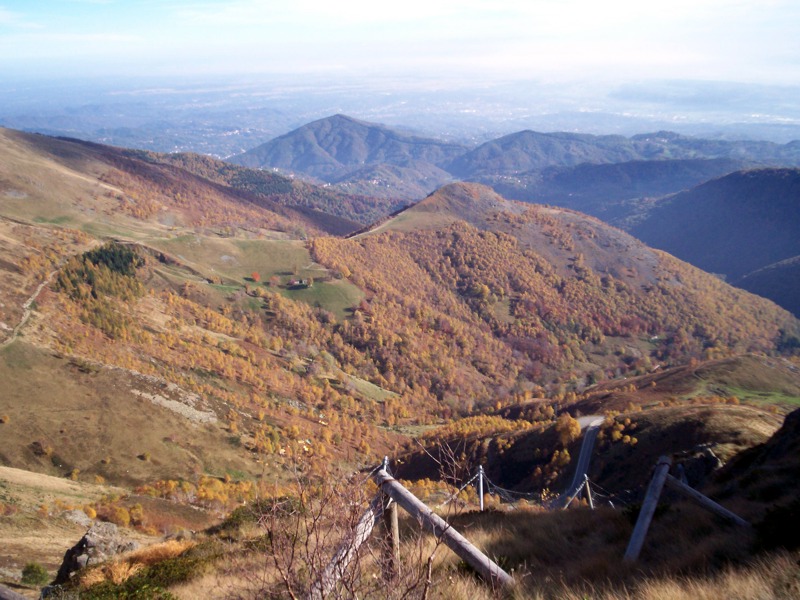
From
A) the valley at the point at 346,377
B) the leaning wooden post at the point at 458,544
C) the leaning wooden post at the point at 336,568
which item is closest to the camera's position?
the leaning wooden post at the point at 336,568

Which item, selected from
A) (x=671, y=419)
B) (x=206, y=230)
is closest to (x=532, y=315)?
(x=671, y=419)

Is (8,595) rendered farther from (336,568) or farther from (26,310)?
(26,310)

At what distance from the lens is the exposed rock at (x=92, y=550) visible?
47.9ft

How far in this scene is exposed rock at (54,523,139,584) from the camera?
1461cm

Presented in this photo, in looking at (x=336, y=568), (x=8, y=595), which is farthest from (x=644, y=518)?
(x=8, y=595)

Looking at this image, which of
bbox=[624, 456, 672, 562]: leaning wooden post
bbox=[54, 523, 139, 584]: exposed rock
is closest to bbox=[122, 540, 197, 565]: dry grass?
bbox=[54, 523, 139, 584]: exposed rock

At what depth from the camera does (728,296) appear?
166500 millimetres

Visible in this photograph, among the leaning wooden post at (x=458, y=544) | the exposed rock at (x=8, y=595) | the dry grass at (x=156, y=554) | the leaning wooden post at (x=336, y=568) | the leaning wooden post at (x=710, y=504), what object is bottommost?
the dry grass at (x=156, y=554)

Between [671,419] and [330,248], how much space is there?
398 ft

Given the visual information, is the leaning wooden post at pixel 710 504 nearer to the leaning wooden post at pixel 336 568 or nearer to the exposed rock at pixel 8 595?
the leaning wooden post at pixel 336 568

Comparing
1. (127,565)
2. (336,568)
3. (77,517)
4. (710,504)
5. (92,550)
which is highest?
(336,568)

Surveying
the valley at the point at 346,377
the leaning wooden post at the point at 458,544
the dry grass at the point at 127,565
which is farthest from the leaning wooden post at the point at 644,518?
the dry grass at the point at 127,565

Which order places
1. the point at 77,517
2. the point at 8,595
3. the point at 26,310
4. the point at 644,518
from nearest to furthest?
the point at 8,595
the point at 644,518
the point at 77,517
the point at 26,310

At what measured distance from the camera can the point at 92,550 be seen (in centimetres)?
1508
